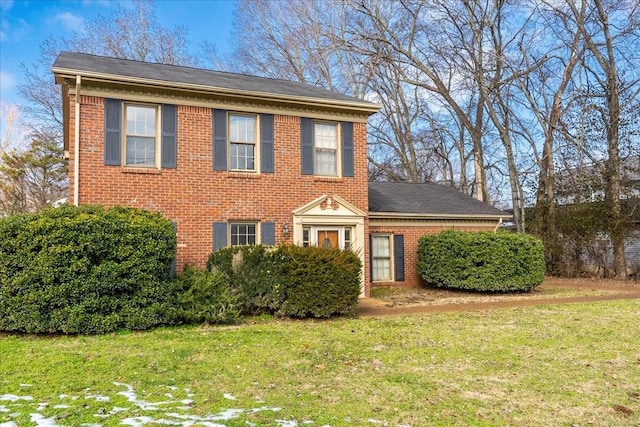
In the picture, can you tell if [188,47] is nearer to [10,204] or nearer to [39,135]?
[39,135]

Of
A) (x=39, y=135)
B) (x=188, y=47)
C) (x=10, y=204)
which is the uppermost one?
(x=188, y=47)

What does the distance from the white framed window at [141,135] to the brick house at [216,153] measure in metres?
0.02

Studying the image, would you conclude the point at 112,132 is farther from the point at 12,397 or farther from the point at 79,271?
the point at 12,397

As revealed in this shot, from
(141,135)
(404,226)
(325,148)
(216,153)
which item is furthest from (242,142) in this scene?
(404,226)

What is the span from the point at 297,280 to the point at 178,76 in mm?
6328

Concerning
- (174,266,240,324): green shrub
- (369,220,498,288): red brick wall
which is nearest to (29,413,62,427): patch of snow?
(174,266,240,324): green shrub

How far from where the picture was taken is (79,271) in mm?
7891

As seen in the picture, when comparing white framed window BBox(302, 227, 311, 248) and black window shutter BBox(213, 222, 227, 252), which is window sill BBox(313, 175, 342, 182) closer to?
white framed window BBox(302, 227, 311, 248)

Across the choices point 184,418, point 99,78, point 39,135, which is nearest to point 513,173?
point 99,78

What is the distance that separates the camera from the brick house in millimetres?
10594

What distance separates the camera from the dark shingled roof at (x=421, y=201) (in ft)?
52.3

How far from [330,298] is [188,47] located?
79.8 ft

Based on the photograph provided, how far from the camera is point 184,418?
13.7 ft

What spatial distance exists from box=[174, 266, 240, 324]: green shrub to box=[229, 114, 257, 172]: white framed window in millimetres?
3651
